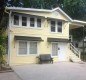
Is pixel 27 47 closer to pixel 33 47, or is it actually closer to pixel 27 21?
pixel 33 47

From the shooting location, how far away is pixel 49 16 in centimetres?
2042

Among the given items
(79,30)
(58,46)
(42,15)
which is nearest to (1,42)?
(42,15)

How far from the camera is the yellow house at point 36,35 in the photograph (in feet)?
59.3

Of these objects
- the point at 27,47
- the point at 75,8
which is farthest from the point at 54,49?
the point at 75,8

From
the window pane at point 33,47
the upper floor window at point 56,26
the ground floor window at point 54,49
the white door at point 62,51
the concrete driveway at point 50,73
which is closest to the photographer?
the concrete driveway at point 50,73

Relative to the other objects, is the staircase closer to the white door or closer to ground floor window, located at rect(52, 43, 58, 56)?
the white door

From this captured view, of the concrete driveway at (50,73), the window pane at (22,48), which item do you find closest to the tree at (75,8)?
the window pane at (22,48)

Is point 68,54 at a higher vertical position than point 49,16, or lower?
lower

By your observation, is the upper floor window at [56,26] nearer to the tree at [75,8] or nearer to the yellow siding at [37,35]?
the yellow siding at [37,35]

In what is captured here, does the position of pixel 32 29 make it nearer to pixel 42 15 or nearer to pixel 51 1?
pixel 42 15

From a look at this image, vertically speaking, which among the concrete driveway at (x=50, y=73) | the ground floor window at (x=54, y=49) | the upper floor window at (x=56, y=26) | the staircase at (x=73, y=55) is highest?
the upper floor window at (x=56, y=26)

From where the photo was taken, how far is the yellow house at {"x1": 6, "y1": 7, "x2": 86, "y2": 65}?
59.3 ft

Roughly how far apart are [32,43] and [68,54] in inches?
196

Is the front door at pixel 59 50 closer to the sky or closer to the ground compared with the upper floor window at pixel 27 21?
closer to the ground
